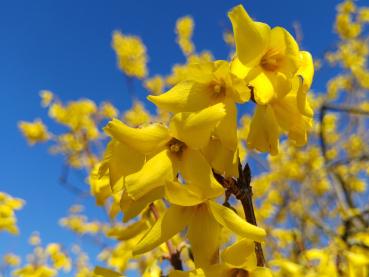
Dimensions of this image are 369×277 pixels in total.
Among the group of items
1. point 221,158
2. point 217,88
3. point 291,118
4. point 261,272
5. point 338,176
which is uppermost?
point 338,176

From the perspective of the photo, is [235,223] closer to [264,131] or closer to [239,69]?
[264,131]

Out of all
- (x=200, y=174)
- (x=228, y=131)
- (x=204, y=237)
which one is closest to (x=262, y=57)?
(x=228, y=131)

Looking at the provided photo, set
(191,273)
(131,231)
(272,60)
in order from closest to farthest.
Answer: (191,273)
(272,60)
(131,231)

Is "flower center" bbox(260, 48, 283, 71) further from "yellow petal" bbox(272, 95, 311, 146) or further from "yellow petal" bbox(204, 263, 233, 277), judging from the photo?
"yellow petal" bbox(204, 263, 233, 277)

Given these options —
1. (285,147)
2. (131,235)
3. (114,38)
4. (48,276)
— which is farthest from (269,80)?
(285,147)

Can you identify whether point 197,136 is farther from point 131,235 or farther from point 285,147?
point 285,147

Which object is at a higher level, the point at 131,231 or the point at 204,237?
the point at 131,231

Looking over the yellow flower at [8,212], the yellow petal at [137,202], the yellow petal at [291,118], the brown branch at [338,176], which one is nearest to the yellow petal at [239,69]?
the yellow petal at [291,118]

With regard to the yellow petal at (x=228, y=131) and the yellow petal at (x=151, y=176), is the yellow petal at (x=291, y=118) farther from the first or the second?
the yellow petal at (x=151, y=176)

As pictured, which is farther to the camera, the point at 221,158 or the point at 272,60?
the point at 272,60
